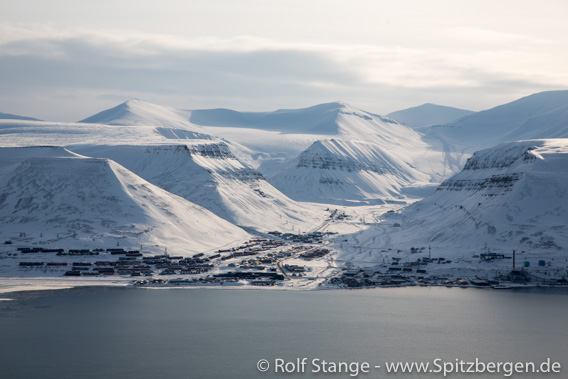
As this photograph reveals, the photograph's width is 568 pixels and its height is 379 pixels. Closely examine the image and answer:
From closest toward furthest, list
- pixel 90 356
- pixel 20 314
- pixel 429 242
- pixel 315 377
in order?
1. pixel 315 377
2. pixel 90 356
3. pixel 20 314
4. pixel 429 242

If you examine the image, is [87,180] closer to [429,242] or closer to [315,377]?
[429,242]

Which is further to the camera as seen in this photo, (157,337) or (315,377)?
(157,337)

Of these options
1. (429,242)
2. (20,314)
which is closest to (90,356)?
(20,314)

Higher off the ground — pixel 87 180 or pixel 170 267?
pixel 87 180
